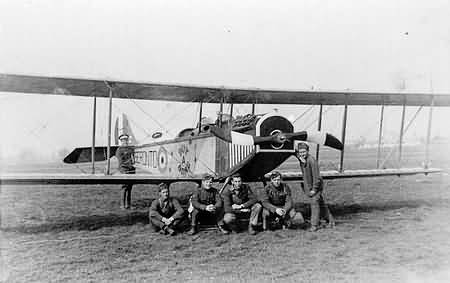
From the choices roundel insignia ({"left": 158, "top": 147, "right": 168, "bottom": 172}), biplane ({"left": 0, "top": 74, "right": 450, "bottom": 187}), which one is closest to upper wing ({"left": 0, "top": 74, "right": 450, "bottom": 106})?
biplane ({"left": 0, "top": 74, "right": 450, "bottom": 187})

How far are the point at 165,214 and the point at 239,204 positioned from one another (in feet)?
3.95

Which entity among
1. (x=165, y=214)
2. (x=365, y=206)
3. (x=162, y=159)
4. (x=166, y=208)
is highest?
(x=162, y=159)

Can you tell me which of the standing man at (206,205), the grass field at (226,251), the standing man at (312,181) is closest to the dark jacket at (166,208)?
the standing man at (206,205)

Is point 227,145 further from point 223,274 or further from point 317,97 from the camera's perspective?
point 223,274

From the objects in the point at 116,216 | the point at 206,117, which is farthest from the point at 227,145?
the point at 116,216

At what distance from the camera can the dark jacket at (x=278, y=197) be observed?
21.3 ft

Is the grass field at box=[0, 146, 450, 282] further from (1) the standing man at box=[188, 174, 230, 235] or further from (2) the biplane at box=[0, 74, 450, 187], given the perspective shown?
(2) the biplane at box=[0, 74, 450, 187]

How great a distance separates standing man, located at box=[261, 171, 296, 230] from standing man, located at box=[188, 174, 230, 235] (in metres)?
0.70

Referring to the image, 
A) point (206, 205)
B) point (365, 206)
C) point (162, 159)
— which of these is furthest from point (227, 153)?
point (365, 206)

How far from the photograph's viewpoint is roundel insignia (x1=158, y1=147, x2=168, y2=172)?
10.1 meters

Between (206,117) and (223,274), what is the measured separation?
467 cm

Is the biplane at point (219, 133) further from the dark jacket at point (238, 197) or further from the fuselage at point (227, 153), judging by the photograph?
the dark jacket at point (238, 197)

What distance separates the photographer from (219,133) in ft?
23.7

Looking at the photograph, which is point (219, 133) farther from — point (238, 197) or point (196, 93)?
point (196, 93)
